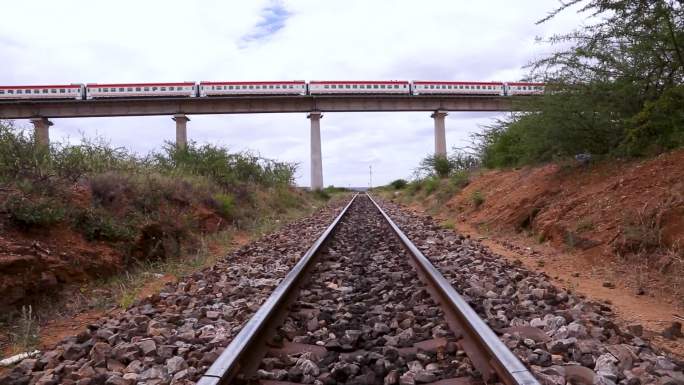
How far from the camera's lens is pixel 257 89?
3766cm

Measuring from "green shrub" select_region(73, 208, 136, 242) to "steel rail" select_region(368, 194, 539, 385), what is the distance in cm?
494

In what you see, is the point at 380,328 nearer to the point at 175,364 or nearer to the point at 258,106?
the point at 175,364

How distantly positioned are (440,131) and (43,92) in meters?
30.3

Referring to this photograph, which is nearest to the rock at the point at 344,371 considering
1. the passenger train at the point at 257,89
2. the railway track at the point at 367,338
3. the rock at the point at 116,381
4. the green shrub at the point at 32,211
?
the railway track at the point at 367,338

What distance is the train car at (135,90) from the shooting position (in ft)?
121

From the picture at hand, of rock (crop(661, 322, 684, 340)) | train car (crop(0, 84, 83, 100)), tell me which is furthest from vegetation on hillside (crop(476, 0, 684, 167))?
train car (crop(0, 84, 83, 100))

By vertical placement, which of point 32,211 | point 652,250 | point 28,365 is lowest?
point 28,365

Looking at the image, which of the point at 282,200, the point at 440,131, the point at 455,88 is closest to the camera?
the point at 282,200

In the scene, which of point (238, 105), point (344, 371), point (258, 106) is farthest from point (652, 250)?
point (238, 105)

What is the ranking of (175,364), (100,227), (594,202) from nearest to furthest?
1. (175,364)
2. (100,227)
3. (594,202)

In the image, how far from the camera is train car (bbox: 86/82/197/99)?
3694 centimetres

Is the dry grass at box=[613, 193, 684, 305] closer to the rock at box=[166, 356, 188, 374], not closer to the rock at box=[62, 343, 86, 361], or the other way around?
the rock at box=[166, 356, 188, 374]

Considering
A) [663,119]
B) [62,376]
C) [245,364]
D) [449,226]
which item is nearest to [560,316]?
[245,364]

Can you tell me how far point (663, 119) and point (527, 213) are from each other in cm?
284
